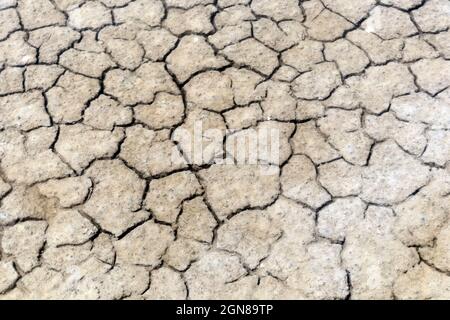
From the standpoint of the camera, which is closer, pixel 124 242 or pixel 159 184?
pixel 124 242

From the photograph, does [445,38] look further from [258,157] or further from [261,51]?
[258,157]

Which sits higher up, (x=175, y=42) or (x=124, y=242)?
(x=175, y=42)

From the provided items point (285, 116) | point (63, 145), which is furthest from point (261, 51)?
point (63, 145)

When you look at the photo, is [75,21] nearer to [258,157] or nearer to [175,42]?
[175,42]
